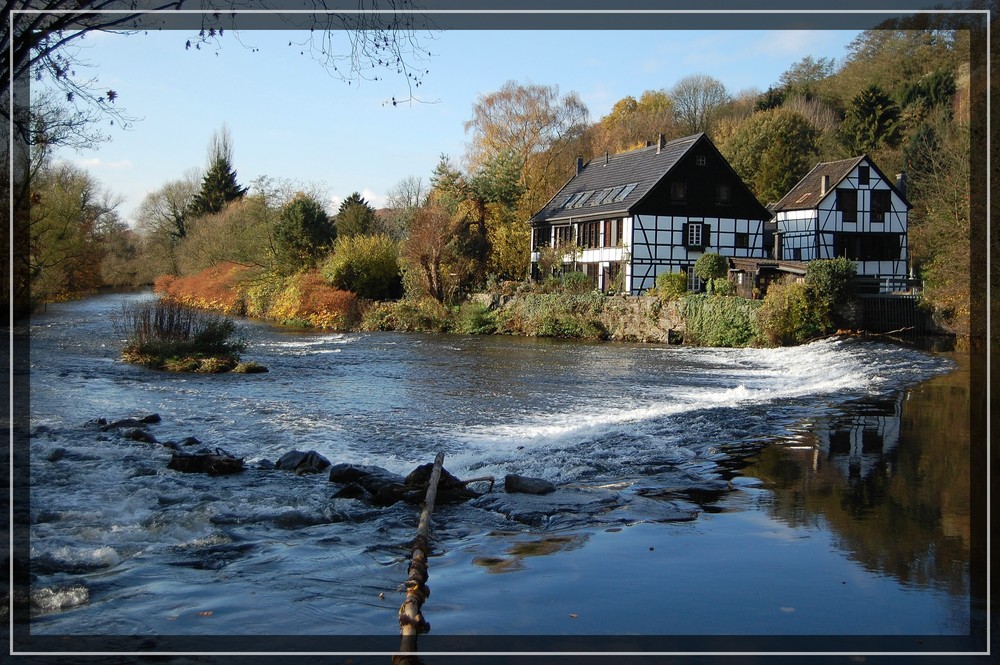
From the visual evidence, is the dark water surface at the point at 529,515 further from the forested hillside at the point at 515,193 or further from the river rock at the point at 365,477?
the forested hillside at the point at 515,193

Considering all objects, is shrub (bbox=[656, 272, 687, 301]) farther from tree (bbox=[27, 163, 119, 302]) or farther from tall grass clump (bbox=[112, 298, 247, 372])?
tree (bbox=[27, 163, 119, 302])

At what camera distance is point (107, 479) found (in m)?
10.4

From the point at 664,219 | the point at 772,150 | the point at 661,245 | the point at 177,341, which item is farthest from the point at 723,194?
the point at 177,341

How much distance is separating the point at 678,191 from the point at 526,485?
112ft

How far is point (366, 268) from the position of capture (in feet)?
147

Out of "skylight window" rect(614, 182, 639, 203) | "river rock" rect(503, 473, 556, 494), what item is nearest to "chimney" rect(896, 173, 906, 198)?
"skylight window" rect(614, 182, 639, 203)

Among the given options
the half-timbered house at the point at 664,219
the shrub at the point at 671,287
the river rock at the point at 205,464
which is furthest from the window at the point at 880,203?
the river rock at the point at 205,464

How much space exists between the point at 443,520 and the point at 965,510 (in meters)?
5.65

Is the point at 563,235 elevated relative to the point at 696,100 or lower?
lower

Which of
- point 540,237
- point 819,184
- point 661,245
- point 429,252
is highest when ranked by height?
point 819,184

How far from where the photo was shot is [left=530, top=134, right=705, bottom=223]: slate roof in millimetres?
42281

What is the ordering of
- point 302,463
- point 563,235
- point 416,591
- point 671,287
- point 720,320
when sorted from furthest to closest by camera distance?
point 563,235 < point 671,287 < point 720,320 < point 302,463 < point 416,591

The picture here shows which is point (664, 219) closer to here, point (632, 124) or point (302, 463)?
point (632, 124)

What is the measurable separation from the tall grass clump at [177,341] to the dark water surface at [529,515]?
325 centimetres
